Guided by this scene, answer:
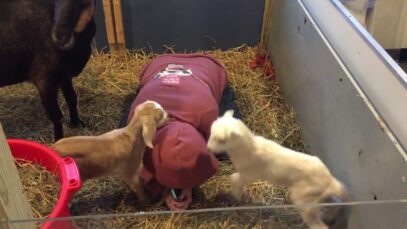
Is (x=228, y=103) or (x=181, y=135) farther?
(x=228, y=103)

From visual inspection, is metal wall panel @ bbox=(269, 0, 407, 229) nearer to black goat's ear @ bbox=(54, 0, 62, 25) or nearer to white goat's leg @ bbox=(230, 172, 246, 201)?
white goat's leg @ bbox=(230, 172, 246, 201)

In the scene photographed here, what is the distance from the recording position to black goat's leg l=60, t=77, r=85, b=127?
278 cm

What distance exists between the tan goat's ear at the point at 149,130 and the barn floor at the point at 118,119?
0.38m

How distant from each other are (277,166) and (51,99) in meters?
1.39

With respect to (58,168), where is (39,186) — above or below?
below

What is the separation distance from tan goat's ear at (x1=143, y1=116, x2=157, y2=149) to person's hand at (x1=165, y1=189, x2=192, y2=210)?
13.9 inches

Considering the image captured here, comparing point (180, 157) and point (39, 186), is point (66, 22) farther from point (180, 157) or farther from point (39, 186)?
point (180, 157)

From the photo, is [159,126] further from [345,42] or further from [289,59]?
[289,59]

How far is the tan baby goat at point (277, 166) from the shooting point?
1857 millimetres

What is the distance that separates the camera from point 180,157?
6.78 feet

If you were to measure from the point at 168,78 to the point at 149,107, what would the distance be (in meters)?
0.48

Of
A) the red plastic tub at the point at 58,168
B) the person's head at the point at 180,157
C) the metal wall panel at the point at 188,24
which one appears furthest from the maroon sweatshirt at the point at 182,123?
the metal wall panel at the point at 188,24

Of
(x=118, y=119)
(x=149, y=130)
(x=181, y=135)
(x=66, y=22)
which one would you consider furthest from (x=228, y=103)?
(x=66, y=22)

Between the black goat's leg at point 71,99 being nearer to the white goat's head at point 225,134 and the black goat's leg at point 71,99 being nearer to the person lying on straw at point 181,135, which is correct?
the person lying on straw at point 181,135
